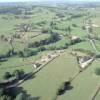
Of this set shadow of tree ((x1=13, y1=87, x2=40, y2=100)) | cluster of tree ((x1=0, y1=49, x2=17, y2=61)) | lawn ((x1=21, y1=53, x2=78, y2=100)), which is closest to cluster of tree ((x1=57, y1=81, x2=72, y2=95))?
lawn ((x1=21, y1=53, x2=78, y2=100))

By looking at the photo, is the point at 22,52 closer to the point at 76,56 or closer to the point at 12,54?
the point at 12,54

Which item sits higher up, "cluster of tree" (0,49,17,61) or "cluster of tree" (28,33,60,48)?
"cluster of tree" (28,33,60,48)

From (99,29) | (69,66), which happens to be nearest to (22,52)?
(69,66)

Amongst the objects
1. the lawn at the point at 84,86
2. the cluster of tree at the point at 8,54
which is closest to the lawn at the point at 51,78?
the lawn at the point at 84,86

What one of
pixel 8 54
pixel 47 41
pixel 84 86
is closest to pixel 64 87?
pixel 84 86

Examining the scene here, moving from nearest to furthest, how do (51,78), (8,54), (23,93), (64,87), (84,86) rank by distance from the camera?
(23,93) → (64,87) → (84,86) → (51,78) → (8,54)

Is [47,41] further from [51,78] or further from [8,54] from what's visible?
[51,78]

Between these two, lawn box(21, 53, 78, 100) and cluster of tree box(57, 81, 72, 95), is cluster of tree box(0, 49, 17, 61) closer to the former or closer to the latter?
lawn box(21, 53, 78, 100)

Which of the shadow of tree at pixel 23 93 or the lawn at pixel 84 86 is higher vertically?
the lawn at pixel 84 86

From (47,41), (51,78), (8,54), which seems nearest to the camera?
(51,78)

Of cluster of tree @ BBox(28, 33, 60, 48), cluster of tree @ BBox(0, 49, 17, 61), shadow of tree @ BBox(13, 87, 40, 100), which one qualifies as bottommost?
cluster of tree @ BBox(0, 49, 17, 61)

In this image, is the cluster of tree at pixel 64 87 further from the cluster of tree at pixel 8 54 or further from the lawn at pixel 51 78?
the cluster of tree at pixel 8 54
